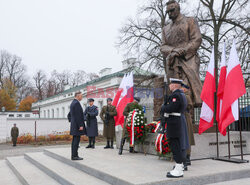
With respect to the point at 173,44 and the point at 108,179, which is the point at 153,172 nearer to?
the point at 108,179

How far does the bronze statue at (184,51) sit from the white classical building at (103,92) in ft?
28.0

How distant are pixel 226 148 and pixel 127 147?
3161 millimetres

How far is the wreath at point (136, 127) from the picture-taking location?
7.50 meters

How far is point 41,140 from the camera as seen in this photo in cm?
2147

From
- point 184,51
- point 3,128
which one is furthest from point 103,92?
point 184,51

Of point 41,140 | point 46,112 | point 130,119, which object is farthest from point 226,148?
point 46,112

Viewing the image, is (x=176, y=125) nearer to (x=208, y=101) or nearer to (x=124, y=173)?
(x=124, y=173)

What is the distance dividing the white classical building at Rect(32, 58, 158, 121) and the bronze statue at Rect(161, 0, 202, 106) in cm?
854

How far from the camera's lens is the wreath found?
24.6 ft

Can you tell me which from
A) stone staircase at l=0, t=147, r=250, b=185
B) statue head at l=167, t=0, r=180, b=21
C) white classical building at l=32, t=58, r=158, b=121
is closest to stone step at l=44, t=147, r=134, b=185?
stone staircase at l=0, t=147, r=250, b=185

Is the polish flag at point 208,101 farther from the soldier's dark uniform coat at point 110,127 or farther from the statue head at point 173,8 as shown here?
the soldier's dark uniform coat at point 110,127

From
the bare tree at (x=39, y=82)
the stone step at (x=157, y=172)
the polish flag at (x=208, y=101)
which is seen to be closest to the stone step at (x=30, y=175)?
the stone step at (x=157, y=172)

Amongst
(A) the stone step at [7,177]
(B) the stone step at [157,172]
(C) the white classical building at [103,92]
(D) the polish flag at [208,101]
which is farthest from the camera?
(C) the white classical building at [103,92]

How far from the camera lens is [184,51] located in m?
7.09
